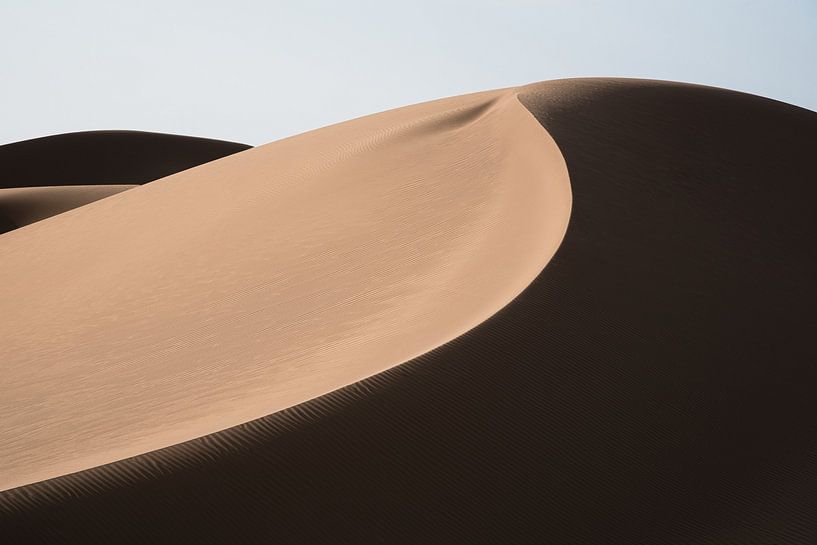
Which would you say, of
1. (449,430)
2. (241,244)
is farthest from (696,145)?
(449,430)

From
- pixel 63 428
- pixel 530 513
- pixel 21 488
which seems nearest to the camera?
pixel 21 488

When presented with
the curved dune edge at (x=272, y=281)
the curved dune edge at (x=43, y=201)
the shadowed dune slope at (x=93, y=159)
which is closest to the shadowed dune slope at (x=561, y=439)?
the curved dune edge at (x=272, y=281)

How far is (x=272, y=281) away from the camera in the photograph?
5.85 m

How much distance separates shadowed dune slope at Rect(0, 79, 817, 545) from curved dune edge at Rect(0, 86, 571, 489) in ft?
0.67

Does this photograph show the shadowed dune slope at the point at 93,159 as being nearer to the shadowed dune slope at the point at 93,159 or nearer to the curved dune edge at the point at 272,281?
the shadowed dune slope at the point at 93,159

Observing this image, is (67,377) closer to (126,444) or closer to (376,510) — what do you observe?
(126,444)

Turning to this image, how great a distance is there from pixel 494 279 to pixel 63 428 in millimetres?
2169

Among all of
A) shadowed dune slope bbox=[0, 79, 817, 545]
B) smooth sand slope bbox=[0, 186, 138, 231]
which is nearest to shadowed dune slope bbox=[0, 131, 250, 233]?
smooth sand slope bbox=[0, 186, 138, 231]

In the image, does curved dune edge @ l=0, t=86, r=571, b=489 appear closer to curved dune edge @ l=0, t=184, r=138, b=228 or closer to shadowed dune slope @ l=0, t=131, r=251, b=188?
curved dune edge @ l=0, t=184, r=138, b=228

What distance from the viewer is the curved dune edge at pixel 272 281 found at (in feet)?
13.6

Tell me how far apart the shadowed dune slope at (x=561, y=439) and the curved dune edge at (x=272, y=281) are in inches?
8.0

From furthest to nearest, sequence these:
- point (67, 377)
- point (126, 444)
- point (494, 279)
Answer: point (67, 377), point (494, 279), point (126, 444)

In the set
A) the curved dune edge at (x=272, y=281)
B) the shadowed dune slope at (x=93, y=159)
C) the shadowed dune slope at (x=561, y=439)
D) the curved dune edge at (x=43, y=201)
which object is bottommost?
the shadowed dune slope at (x=561, y=439)

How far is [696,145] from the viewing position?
21.9 ft
